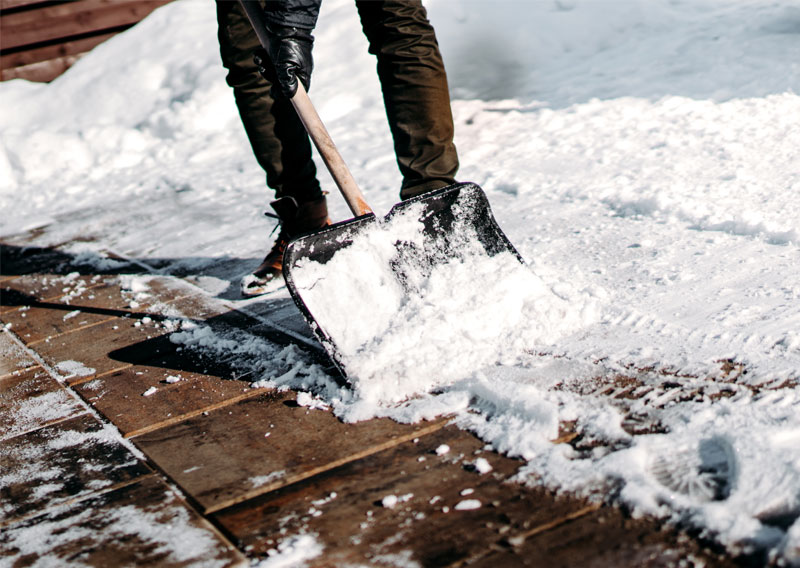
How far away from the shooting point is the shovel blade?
2.06 meters

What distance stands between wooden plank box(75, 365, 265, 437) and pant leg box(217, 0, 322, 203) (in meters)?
1.00

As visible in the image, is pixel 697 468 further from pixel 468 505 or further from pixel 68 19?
pixel 68 19

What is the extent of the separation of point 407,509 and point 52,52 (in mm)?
7319

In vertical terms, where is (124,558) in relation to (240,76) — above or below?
below

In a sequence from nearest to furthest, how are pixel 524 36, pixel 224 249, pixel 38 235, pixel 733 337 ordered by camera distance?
pixel 733 337, pixel 224 249, pixel 38 235, pixel 524 36

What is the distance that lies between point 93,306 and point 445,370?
1.78 meters

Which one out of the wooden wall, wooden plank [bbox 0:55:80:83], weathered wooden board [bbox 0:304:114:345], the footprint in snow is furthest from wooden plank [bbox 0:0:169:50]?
the footprint in snow

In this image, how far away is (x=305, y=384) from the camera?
6.77ft

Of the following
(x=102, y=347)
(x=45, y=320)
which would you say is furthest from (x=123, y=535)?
(x=45, y=320)

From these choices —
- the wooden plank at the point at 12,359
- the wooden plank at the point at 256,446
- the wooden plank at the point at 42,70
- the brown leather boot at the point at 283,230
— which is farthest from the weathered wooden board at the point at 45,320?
the wooden plank at the point at 42,70

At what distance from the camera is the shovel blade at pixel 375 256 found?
2062 mm

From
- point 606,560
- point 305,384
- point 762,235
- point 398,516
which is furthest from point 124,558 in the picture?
point 762,235

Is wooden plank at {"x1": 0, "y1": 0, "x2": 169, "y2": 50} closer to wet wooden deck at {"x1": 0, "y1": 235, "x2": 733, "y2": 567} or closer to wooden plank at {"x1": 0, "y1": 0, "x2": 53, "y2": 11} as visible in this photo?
wooden plank at {"x1": 0, "y1": 0, "x2": 53, "y2": 11}

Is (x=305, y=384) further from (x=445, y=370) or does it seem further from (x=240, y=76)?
(x=240, y=76)
